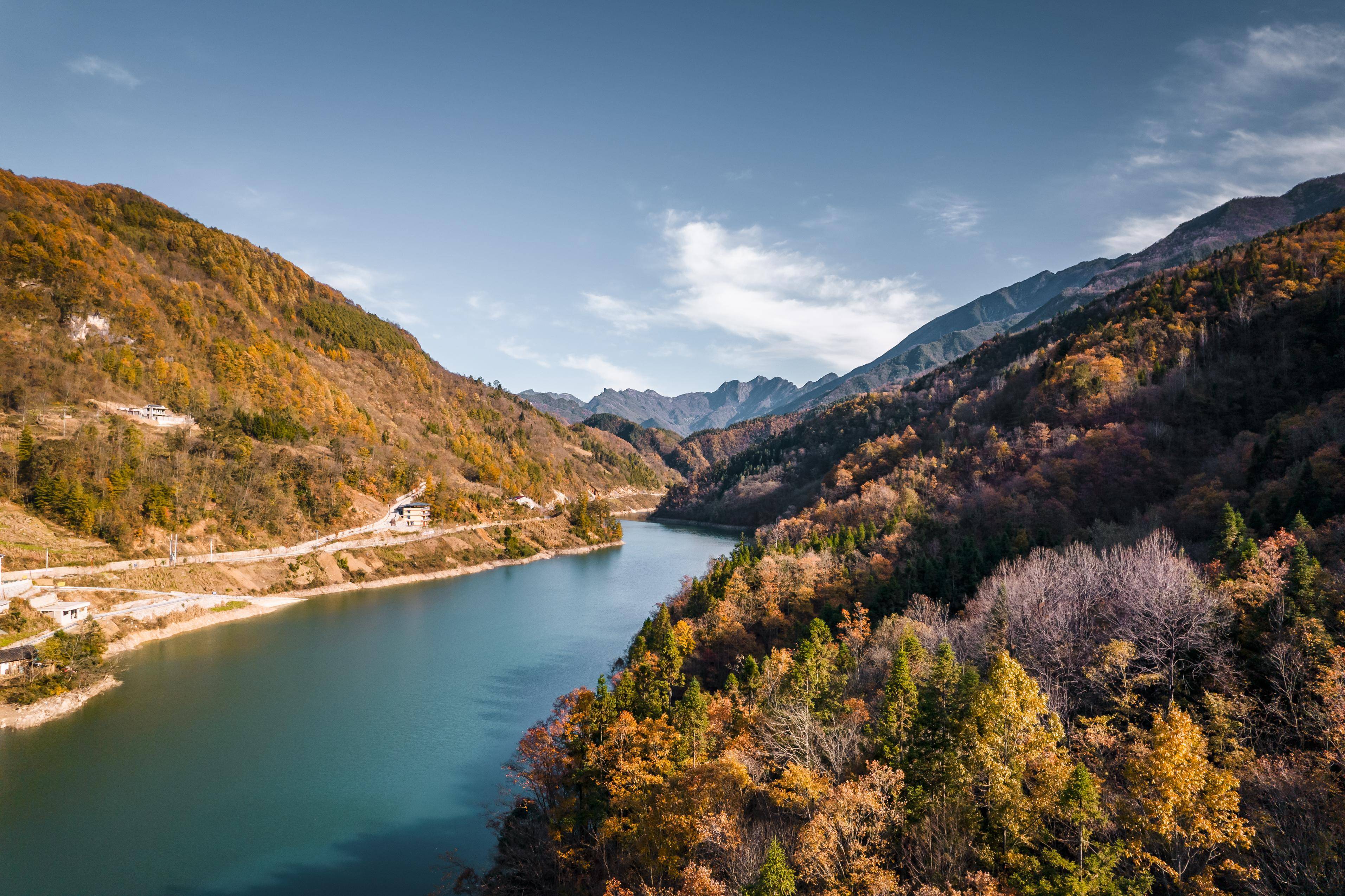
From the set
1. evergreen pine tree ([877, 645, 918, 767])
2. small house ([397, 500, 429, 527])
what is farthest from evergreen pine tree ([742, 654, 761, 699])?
small house ([397, 500, 429, 527])

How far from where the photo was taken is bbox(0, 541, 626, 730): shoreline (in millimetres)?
30078

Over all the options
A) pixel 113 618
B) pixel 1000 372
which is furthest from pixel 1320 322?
pixel 113 618

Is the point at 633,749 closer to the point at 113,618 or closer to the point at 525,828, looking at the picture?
the point at 525,828

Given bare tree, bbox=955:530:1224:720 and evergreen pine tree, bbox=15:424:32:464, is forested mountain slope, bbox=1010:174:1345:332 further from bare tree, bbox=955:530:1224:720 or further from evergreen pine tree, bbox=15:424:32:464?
evergreen pine tree, bbox=15:424:32:464

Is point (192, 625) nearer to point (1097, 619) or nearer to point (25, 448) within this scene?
point (25, 448)

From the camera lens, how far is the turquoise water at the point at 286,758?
2081cm

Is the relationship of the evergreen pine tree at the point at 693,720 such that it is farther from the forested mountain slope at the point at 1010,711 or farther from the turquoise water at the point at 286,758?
the turquoise water at the point at 286,758

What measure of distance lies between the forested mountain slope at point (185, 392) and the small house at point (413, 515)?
150 inches

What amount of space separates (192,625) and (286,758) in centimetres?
2611

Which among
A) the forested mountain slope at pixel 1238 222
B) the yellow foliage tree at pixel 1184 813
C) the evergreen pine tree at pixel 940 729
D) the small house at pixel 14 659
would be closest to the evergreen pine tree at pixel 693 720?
the evergreen pine tree at pixel 940 729

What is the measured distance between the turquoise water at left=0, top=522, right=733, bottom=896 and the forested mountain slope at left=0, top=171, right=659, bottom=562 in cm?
1593

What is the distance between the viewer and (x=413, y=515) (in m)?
82.1

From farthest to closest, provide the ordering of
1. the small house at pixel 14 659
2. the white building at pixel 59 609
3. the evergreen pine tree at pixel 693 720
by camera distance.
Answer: the white building at pixel 59 609, the small house at pixel 14 659, the evergreen pine tree at pixel 693 720

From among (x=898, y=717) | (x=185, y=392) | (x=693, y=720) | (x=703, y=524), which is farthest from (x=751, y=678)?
(x=703, y=524)
